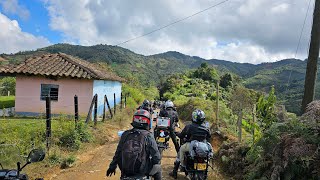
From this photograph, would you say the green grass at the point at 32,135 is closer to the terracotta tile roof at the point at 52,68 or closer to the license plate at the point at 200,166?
the license plate at the point at 200,166

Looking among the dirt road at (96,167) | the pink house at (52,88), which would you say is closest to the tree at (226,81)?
the pink house at (52,88)

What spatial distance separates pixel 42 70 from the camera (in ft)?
59.1

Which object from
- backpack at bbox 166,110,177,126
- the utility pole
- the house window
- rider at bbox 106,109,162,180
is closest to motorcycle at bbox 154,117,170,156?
backpack at bbox 166,110,177,126

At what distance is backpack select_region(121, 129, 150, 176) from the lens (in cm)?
445

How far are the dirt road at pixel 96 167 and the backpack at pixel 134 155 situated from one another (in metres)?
3.51

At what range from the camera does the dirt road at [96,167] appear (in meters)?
7.93

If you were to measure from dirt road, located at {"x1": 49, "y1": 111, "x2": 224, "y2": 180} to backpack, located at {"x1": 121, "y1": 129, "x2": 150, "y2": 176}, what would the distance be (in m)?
3.51

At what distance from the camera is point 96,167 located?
8.79 metres

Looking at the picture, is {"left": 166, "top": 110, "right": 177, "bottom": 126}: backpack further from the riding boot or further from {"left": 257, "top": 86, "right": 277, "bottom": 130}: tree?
{"left": 257, "top": 86, "right": 277, "bottom": 130}: tree

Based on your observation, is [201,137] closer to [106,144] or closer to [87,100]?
[106,144]

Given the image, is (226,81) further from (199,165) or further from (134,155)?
(134,155)

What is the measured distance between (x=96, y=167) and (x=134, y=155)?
4.77m

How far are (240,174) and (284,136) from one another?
77.4 inches

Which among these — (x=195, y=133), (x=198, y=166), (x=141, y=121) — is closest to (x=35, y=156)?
(x=141, y=121)
